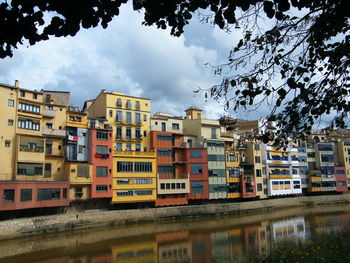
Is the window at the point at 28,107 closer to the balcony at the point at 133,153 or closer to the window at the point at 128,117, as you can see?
the balcony at the point at 133,153

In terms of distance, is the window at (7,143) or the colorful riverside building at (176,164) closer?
the window at (7,143)

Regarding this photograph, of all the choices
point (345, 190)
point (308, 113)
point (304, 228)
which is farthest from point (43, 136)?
point (345, 190)

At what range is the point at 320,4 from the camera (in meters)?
7.08

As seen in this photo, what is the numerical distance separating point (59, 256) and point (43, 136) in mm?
20353

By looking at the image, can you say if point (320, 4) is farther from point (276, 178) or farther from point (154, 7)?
point (276, 178)

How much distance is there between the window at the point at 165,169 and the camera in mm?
55566

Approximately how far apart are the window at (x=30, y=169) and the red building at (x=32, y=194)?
1.85 metres

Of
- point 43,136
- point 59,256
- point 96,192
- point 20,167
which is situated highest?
point 43,136

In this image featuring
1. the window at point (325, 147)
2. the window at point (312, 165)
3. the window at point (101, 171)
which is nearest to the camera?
the window at point (101, 171)

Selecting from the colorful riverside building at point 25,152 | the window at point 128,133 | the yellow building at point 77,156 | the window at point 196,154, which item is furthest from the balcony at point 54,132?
the window at point 196,154

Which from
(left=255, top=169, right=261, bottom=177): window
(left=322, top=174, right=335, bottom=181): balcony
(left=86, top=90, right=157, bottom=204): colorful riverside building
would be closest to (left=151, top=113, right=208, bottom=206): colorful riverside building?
(left=86, top=90, right=157, bottom=204): colorful riverside building

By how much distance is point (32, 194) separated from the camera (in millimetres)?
40938

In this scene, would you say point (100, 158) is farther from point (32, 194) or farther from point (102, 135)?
point (32, 194)

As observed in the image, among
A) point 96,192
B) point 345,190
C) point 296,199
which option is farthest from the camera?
point 345,190
